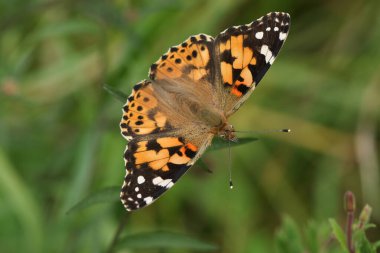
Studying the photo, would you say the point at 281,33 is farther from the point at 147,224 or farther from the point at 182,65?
the point at 147,224

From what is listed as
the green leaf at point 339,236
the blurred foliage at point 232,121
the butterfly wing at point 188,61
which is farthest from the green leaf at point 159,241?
the blurred foliage at point 232,121

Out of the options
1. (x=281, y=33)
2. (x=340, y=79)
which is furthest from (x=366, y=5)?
(x=281, y=33)

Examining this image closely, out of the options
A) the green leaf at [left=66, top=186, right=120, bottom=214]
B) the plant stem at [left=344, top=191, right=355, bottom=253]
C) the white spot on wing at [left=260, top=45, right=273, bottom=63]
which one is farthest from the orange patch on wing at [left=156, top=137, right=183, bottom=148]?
the plant stem at [left=344, top=191, right=355, bottom=253]

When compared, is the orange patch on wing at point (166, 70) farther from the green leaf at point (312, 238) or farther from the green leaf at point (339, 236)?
the green leaf at point (339, 236)

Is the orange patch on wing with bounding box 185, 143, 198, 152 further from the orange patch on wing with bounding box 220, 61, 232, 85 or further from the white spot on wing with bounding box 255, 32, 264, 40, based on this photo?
the white spot on wing with bounding box 255, 32, 264, 40

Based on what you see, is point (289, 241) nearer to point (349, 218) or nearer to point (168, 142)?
point (349, 218)

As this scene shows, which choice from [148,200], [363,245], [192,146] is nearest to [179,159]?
[192,146]
